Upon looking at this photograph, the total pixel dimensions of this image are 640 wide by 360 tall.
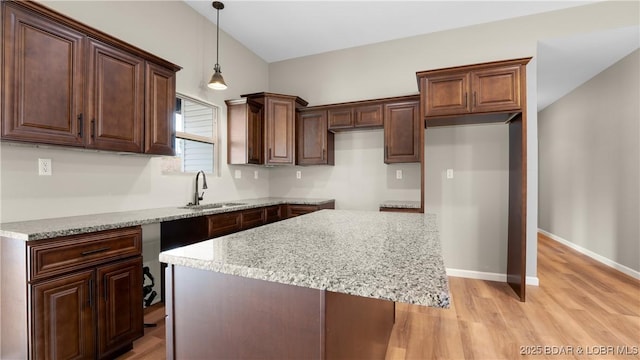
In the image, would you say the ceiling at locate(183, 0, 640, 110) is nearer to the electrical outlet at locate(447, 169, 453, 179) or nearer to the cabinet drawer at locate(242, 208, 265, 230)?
the electrical outlet at locate(447, 169, 453, 179)

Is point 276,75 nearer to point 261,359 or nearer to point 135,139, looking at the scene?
point 135,139

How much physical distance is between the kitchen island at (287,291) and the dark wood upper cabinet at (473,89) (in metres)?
2.18

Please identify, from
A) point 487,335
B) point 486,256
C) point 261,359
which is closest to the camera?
point 261,359

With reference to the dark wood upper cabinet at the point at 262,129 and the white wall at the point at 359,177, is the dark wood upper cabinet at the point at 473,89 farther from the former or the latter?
the dark wood upper cabinet at the point at 262,129

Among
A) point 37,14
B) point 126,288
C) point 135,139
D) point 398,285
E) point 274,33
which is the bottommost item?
point 126,288

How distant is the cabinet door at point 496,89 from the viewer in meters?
2.69

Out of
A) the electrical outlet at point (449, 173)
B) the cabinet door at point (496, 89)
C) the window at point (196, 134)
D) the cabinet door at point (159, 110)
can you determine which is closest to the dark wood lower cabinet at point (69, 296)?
the cabinet door at point (159, 110)

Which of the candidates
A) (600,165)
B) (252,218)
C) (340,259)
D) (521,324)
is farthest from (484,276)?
(340,259)

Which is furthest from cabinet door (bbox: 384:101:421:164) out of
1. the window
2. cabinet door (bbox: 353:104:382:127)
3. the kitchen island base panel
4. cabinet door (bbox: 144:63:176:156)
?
the kitchen island base panel

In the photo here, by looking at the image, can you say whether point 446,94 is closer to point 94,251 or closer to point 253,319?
point 253,319

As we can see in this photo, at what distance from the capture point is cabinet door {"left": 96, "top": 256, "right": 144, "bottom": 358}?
1707 millimetres

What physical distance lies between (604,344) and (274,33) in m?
4.35

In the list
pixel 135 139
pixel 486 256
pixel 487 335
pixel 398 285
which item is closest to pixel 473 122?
pixel 486 256

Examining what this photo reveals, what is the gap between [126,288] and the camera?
6.05 ft
